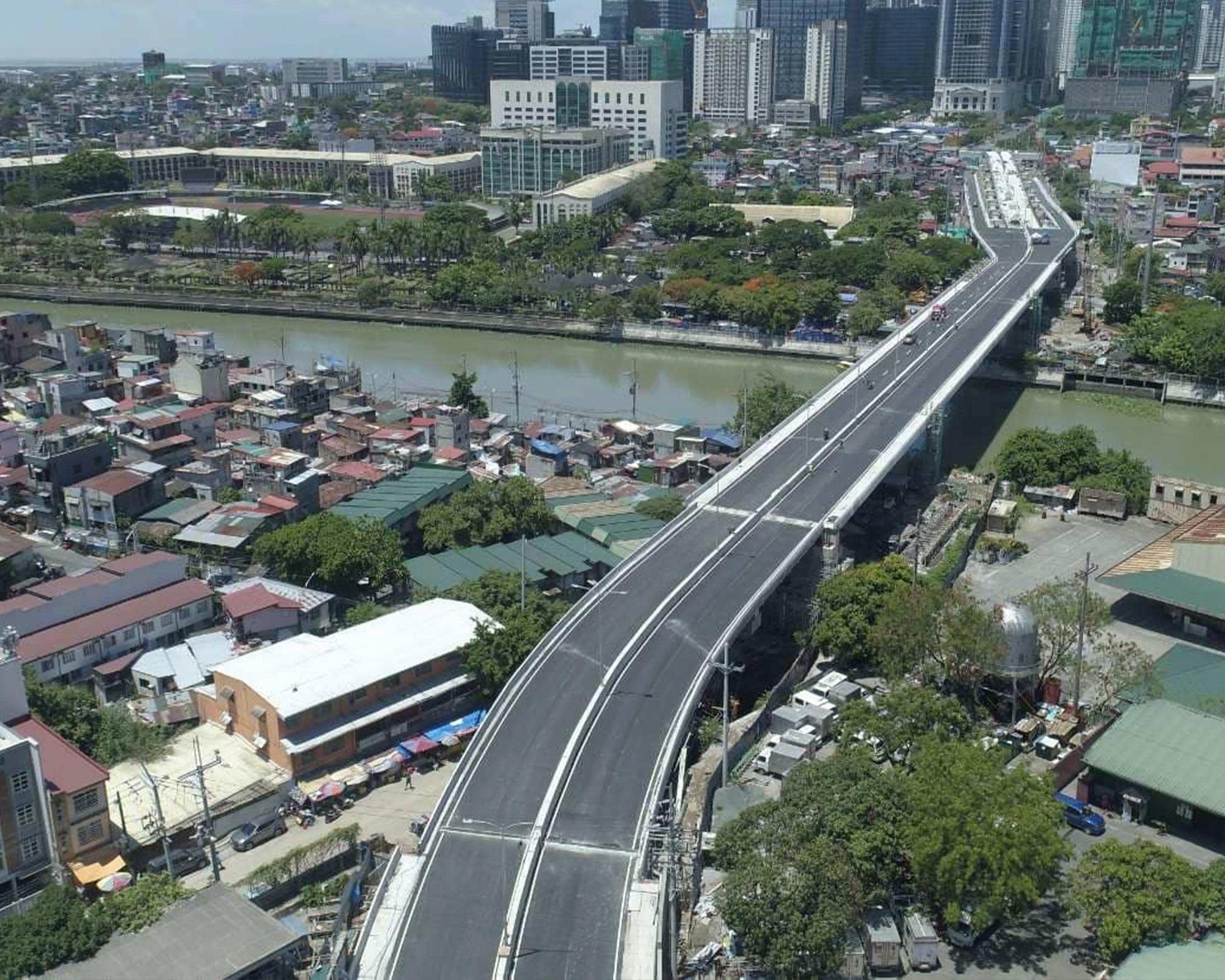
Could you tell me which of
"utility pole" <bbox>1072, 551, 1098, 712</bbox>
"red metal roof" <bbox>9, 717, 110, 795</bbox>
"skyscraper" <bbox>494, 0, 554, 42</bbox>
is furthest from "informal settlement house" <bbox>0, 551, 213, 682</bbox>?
"skyscraper" <bbox>494, 0, 554, 42</bbox>

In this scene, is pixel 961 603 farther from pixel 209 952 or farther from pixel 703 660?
pixel 209 952

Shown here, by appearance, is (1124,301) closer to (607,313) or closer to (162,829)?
(607,313)

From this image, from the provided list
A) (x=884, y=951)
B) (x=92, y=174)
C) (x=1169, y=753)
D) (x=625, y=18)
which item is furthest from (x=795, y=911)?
(x=625, y=18)

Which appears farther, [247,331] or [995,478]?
[247,331]

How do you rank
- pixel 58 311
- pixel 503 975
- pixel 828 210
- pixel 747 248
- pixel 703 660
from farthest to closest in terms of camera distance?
1. pixel 828 210
2. pixel 747 248
3. pixel 58 311
4. pixel 703 660
5. pixel 503 975

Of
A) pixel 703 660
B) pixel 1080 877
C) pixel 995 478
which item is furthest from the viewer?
pixel 995 478

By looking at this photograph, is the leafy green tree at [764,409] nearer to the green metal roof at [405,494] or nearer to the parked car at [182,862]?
the green metal roof at [405,494]

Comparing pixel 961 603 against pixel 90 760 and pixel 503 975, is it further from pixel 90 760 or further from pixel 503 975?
pixel 90 760

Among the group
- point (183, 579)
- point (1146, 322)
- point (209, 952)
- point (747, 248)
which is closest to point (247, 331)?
point (747, 248)
